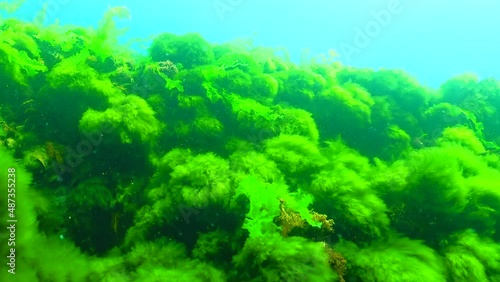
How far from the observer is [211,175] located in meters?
3.86

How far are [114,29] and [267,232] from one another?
4.87m

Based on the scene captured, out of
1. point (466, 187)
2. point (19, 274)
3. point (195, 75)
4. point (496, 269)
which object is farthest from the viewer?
point (195, 75)

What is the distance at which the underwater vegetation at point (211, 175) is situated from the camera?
2975 millimetres

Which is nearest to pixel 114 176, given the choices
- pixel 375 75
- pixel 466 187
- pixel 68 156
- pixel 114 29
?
pixel 68 156

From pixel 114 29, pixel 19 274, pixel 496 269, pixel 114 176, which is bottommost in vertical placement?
pixel 19 274

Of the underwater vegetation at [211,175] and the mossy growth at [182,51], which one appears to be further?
the mossy growth at [182,51]

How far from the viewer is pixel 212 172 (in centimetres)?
391

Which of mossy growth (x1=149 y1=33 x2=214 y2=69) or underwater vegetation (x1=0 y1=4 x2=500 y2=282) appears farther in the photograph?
mossy growth (x1=149 y1=33 x2=214 y2=69)

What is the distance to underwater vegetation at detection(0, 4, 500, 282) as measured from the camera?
9.76 feet

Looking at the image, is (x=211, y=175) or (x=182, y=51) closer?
(x=211, y=175)

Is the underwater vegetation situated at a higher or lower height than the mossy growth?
lower

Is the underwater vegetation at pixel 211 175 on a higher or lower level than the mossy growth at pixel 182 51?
lower

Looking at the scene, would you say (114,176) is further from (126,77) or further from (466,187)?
(466,187)

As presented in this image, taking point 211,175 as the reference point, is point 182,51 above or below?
above
